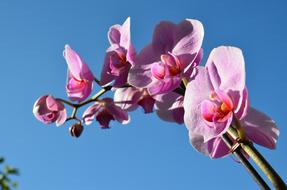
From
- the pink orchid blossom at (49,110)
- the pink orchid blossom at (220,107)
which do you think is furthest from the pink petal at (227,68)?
the pink orchid blossom at (49,110)

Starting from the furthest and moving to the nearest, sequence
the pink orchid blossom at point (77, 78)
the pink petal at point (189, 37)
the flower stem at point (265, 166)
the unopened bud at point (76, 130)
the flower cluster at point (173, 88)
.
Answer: the unopened bud at point (76, 130) → the pink orchid blossom at point (77, 78) → the pink petal at point (189, 37) → the flower cluster at point (173, 88) → the flower stem at point (265, 166)

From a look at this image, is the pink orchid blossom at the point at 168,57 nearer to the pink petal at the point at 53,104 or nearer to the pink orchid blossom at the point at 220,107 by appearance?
the pink orchid blossom at the point at 220,107

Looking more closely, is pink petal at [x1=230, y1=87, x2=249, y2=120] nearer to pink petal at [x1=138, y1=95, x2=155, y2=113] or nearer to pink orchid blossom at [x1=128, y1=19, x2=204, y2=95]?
pink orchid blossom at [x1=128, y1=19, x2=204, y2=95]

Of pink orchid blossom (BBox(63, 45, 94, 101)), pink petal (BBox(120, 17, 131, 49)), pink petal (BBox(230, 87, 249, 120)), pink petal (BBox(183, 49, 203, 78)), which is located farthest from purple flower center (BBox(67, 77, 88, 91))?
pink petal (BBox(230, 87, 249, 120))

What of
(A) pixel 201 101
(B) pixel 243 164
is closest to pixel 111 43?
(A) pixel 201 101

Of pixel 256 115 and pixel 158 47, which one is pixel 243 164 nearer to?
pixel 256 115

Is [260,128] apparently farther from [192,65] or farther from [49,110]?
[49,110]
